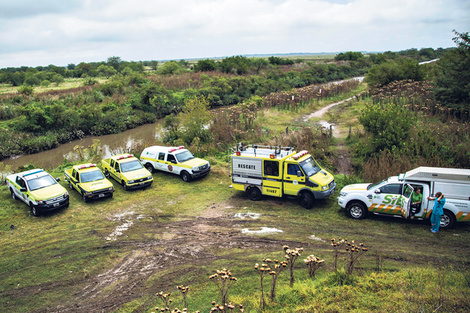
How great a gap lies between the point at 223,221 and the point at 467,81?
21976 millimetres

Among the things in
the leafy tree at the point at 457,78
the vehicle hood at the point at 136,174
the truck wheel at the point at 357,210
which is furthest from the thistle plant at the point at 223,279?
the leafy tree at the point at 457,78

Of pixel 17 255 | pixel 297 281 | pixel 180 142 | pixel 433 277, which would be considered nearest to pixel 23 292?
pixel 17 255

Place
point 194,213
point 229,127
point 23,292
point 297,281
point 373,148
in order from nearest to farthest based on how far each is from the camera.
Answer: point 297,281 → point 23,292 → point 194,213 → point 373,148 → point 229,127

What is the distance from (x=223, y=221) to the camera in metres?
13.1

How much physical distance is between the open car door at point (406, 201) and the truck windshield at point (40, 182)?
15624mm

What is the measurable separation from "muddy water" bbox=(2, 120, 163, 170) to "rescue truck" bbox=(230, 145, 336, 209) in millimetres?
12260

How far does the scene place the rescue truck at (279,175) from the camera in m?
13.6

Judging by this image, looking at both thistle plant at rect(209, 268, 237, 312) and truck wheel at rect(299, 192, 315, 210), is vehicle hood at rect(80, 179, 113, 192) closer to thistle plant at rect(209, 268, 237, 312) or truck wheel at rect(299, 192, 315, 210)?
thistle plant at rect(209, 268, 237, 312)

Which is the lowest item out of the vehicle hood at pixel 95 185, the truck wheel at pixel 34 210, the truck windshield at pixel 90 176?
the truck wheel at pixel 34 210

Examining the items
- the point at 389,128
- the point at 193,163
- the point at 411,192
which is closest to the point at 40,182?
the point at 193,163

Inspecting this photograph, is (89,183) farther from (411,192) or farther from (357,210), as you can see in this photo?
(411,192)

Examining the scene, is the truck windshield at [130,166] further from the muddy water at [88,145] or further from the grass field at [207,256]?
the muddy water at [88,145]

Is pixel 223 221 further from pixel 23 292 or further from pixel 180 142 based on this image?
pixel 180 142

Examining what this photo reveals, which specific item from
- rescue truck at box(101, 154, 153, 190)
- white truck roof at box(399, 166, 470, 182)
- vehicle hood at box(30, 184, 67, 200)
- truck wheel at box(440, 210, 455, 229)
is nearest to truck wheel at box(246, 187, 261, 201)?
rescue truck at box(101, 154, 153, 190)
